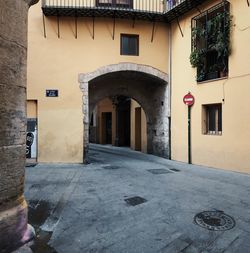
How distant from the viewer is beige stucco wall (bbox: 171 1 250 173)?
26.5 ft

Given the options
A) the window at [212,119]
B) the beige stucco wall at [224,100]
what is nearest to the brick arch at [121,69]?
the beige stucco wall at [224,100]

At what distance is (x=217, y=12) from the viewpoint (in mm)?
9414

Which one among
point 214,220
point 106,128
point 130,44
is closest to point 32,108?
point 130,44

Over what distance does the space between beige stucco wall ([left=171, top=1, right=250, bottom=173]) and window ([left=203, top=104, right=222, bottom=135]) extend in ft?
0.71

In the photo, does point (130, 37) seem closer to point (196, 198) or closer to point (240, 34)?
point (240, 34)

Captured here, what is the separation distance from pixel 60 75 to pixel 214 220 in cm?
793

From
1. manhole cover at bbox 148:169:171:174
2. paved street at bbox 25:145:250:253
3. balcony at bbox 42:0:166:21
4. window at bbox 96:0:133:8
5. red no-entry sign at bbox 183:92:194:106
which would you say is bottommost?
manhole cover at bbox 148:169:171:174

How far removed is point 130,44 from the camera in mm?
11078

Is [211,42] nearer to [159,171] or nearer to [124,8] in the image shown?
[124,8]

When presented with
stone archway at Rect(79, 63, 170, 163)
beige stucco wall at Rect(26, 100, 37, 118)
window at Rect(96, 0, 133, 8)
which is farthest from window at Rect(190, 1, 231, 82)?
beige stucco wall at Rect(26, 100, 37, 118)

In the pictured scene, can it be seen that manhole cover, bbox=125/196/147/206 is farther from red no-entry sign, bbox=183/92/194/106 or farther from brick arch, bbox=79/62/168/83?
brick arch, bbox=79/62/168/83

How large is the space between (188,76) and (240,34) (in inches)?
101

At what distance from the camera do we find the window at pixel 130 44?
11.0m

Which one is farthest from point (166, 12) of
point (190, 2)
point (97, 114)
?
point (97, 114)
